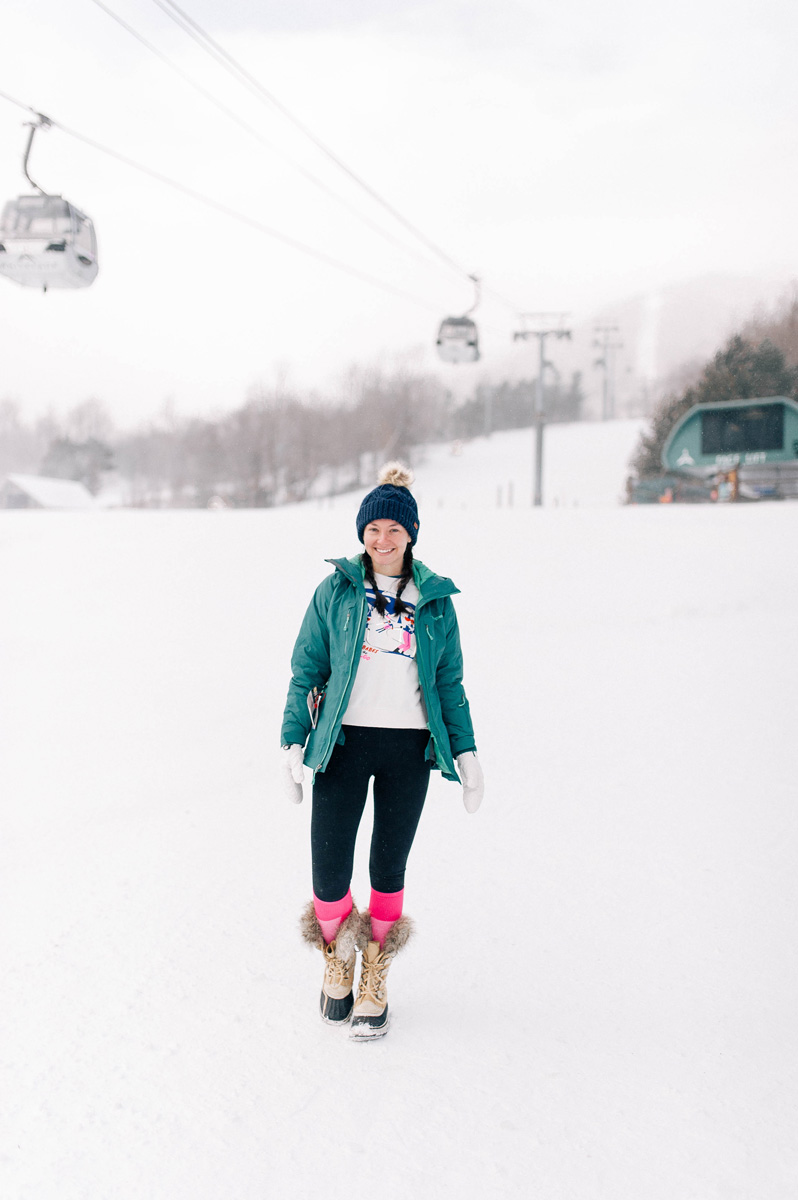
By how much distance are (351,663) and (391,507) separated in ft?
1.47

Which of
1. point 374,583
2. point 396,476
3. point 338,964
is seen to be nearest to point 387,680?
point 374,583

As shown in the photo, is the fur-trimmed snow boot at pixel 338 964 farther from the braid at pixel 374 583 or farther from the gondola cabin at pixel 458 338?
the gondola cabin at pixel 458 338

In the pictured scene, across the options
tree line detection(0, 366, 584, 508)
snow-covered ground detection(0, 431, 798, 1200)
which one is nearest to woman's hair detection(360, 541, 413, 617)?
snow-covered ground detection(0, 431, 798, 1200)

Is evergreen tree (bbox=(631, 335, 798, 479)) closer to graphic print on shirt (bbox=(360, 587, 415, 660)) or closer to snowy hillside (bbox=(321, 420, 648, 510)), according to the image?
snowy hillside (bbox=(321, 420, 648, 510))

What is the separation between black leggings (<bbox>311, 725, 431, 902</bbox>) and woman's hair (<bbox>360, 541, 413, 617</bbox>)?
0.34 m

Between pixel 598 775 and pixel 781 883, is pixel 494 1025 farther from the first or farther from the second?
pixel 598 775

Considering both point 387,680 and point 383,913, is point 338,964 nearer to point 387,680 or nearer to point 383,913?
point 383,913

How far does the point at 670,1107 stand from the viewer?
6.32 ft

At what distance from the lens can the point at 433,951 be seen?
8.71 ft

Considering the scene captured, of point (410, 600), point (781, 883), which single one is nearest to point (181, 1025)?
point (410, 600)

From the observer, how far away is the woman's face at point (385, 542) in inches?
85.8

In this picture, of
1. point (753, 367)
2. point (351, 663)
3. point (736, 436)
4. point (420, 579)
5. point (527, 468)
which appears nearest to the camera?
point (351, 663)

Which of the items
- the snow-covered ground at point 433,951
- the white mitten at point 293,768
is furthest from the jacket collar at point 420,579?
the snow-covered ground at point 433,951

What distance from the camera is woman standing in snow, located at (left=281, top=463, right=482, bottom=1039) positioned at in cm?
215
